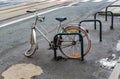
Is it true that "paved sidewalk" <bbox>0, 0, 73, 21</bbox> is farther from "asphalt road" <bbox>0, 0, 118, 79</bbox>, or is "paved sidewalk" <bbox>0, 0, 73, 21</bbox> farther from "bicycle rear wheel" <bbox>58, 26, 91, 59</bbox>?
"bicycle rear wheel" <bbox>58, 26, 91, 59</bbox>

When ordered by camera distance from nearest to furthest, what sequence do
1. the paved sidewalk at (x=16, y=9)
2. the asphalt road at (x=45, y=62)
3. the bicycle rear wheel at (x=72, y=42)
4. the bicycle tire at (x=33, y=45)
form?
the asphalt road at (x=45, y=62) < the bicycle rear wheel at (x=72, y=42) < the bicycle tire at (x=33, y=45) < the paved sidewalk at (x=16, y=9)

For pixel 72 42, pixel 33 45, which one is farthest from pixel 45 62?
pixel 72 42

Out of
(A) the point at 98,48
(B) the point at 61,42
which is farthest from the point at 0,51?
(A) the point at 98,48

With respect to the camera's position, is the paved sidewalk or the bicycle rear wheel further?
the paved sidewalk

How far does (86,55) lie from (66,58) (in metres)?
0.58

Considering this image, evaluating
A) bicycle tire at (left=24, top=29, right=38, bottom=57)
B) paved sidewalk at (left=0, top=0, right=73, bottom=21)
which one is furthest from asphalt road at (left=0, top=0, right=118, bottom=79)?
paved sidewalk at (left=0, top=0, right=73, bottom=21)

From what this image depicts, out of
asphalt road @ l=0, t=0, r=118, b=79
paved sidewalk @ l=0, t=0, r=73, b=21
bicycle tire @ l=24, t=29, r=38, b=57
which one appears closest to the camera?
asphalt road @ l=0, t=0, r=118, b=79

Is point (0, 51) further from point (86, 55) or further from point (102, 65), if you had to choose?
point (102, 65)

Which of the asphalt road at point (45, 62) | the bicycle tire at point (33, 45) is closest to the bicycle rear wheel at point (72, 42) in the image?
the asphalt road at point (45, 62)

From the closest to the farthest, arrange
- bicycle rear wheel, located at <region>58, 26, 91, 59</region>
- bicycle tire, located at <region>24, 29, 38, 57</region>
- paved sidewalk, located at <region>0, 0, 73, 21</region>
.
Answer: bicycle rear wheel, located at <region>58, 26, 91, 59</region>, bicycle tire, located at <region>24, 29, 38, 57</region>, paved sidewalk, located at <region>0, 0, 73, 21</region>

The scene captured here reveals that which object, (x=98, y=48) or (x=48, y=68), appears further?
(x=98, y=48)

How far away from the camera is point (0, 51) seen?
808cm

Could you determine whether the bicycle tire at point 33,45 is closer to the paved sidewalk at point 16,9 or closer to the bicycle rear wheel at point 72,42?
the bicycle rear wheel at point 72,42

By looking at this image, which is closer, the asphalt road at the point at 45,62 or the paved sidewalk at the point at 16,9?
the asphalt road at the point at 45,62
